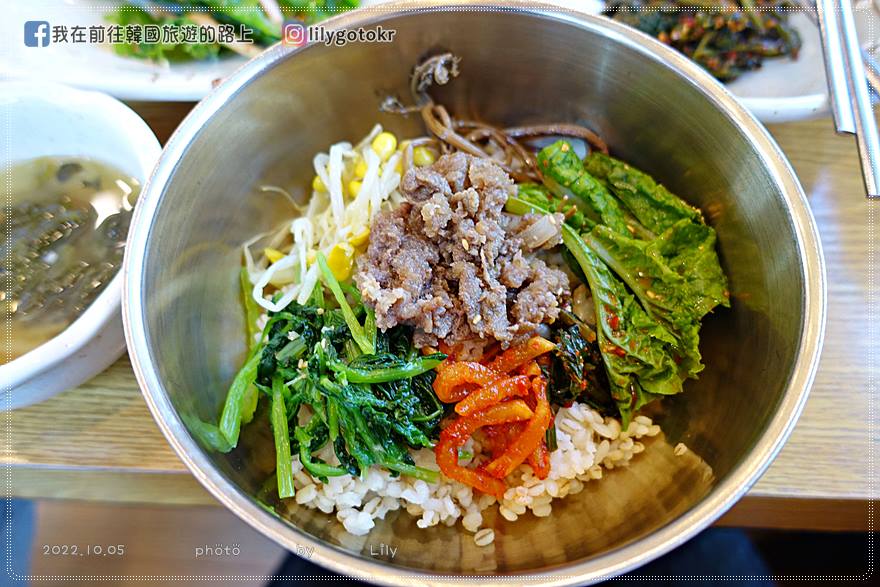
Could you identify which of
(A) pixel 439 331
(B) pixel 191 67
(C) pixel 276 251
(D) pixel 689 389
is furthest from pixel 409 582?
(B) pixel 191 67

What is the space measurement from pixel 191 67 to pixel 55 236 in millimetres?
1018

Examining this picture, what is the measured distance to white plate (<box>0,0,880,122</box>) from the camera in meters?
2.36

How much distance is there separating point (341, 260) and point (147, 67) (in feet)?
4.67

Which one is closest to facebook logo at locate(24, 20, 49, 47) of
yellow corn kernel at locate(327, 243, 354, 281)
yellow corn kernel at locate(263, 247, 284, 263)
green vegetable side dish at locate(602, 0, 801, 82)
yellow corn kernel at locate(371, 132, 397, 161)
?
yellow corn kernel at locate(263, 247, 284, 263)

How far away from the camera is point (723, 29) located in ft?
8.59

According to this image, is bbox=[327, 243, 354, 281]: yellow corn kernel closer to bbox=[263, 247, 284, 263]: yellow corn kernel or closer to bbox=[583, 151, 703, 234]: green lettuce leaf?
bbox=[263, 247, 284, 263]: yellow corn kernel

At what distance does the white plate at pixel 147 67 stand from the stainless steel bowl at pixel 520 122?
50cm

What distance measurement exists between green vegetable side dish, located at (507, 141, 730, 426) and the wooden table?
510 mm

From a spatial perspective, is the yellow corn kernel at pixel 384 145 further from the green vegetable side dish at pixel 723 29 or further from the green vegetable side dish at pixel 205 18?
the green vegetable side dish at pixel 723 29

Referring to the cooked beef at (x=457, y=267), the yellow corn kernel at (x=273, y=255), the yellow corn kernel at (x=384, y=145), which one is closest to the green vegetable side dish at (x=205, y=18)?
the yellow corn kernel at (x=384, y=145)

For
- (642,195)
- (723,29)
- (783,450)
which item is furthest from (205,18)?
(783,450)

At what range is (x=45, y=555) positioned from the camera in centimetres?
216

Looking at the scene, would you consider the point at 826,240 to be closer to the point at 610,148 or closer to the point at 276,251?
the point at 610,148

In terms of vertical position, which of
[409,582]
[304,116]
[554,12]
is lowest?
[409,582]
